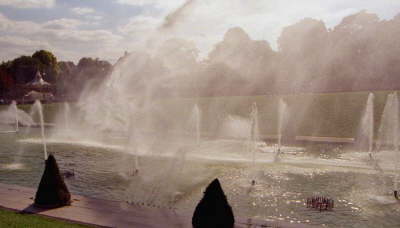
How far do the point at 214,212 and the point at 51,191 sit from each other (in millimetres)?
5785

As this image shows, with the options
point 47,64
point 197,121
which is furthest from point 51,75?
point 197,121

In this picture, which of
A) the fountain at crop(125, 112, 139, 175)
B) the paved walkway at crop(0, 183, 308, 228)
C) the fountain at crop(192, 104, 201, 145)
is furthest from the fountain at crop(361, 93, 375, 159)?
the paved walkway at crop(0, 183, 308, 228)

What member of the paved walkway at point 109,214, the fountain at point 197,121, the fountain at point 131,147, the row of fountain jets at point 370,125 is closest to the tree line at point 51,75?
the row of fountain jets at point 370,125

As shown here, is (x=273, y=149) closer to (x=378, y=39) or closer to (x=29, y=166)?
(x=29, y=166)

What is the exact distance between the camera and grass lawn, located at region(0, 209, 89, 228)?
422 inches

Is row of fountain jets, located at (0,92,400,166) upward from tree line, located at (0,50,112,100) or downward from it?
downward

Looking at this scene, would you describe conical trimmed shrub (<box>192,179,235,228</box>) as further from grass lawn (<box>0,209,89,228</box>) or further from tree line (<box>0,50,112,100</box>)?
tree line (<box>0,50,112,100</box>)

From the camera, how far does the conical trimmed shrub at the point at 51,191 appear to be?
12531mm

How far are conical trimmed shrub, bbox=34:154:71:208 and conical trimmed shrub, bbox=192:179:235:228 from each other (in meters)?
5.06

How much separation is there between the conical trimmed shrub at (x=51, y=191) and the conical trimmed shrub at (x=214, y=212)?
199 inches

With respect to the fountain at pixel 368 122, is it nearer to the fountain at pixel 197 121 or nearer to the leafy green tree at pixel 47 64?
the fountain at pixel 197 121

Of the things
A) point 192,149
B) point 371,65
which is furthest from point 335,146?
point 371,65

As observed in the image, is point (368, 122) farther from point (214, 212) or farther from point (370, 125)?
point (214, 212)

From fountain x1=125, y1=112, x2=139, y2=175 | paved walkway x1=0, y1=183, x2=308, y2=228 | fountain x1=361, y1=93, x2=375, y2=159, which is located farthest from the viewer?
fountain x1=361, y1=93, x2=375, y2=159
